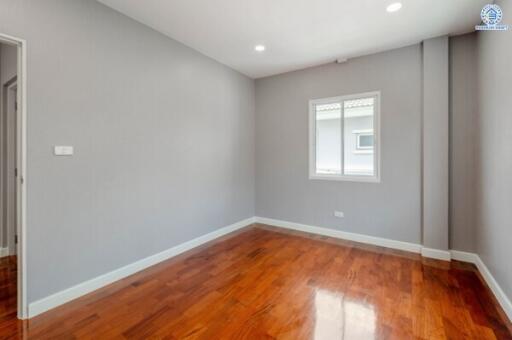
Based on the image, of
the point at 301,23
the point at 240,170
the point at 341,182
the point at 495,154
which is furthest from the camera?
the point at 240,170

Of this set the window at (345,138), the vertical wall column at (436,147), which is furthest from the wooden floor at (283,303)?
the window at (345,138)

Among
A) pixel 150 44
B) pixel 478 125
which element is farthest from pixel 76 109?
pixel 478 125

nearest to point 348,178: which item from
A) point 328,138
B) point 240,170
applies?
point 328,138

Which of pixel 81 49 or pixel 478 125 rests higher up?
pixel 81 49

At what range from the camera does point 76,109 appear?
7.54 ft

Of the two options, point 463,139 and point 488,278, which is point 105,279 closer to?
point 488,278

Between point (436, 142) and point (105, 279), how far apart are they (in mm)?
4366

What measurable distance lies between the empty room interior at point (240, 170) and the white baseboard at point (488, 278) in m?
0.03

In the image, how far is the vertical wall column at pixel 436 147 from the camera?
10.2 feet

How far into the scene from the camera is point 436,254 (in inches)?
125

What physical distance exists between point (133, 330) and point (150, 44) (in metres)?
3.06

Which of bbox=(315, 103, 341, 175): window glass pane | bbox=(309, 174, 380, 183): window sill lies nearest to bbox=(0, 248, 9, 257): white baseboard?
bbox=(309, 174, 380, 183): window sill

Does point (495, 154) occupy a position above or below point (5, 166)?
above

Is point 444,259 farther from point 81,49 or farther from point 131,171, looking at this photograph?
point 81,49
